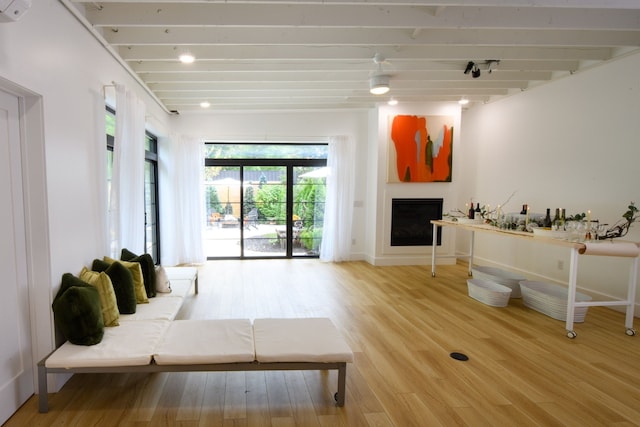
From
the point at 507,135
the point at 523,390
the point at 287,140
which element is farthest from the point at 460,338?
the point at 287,140

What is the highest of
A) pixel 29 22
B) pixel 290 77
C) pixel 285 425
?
pixel 290 77

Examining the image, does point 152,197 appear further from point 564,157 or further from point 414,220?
point 564,157

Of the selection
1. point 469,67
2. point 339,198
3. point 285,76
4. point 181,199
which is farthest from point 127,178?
point 469,67

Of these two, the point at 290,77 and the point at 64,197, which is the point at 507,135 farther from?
the point at 64,197

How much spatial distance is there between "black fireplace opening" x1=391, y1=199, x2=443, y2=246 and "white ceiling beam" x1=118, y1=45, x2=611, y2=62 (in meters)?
2.70

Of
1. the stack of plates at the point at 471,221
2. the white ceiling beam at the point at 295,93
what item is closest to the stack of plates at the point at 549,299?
the stack of plates at the point at 471,221

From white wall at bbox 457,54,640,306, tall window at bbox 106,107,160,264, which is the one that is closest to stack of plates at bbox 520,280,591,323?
white wall at bbox 457,54,640,306

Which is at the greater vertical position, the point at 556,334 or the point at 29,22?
the point at 29,22

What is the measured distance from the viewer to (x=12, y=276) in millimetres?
1943

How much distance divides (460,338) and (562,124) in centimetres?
340

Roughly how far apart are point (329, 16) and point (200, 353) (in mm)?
2821

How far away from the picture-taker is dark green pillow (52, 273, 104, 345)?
203 centimetres

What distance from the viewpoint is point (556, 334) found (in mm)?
3072

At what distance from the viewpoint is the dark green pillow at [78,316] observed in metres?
2.03
